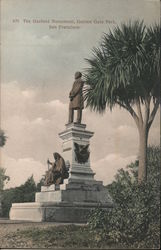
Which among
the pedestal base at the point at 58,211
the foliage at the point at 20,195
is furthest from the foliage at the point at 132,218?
the foliage at the point at 20,195

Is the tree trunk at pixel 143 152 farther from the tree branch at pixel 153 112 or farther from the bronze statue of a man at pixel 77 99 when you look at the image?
the bronze statue of a man at pixel 77 99

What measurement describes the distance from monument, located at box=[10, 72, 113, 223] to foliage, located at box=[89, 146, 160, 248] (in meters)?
1.31

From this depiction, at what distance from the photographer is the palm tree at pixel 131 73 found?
12078 mm

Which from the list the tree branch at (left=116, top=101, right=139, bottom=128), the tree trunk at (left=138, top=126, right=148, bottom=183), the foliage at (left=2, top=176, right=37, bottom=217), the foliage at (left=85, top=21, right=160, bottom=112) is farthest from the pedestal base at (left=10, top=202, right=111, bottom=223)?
the foliage at (left=2, top=176, right=37, bottom=217)

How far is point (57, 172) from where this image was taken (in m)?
13.5

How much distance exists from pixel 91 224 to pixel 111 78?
4411mm

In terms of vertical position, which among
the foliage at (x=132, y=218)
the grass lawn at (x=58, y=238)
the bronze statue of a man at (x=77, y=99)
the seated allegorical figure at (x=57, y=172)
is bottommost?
the grass lawn at (x=58, y=238)

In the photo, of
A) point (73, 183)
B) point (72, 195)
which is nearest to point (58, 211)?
point (72, 195)

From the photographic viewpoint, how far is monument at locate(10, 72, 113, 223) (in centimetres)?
1213

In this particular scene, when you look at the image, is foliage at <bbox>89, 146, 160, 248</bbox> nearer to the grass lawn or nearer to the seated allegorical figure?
the grass lawn

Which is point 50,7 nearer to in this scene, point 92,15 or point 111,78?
point 92,15

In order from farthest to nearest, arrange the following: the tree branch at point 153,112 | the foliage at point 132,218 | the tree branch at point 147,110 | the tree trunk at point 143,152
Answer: the tree branch at point 147,110, the tree branch at point 153,112, the tree trunk at point 143,152, the foliage at point 132,218

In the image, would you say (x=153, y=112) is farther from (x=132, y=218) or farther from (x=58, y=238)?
(x=58, y=238)

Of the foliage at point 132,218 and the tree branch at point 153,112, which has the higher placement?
the tree branch at point 153,112
